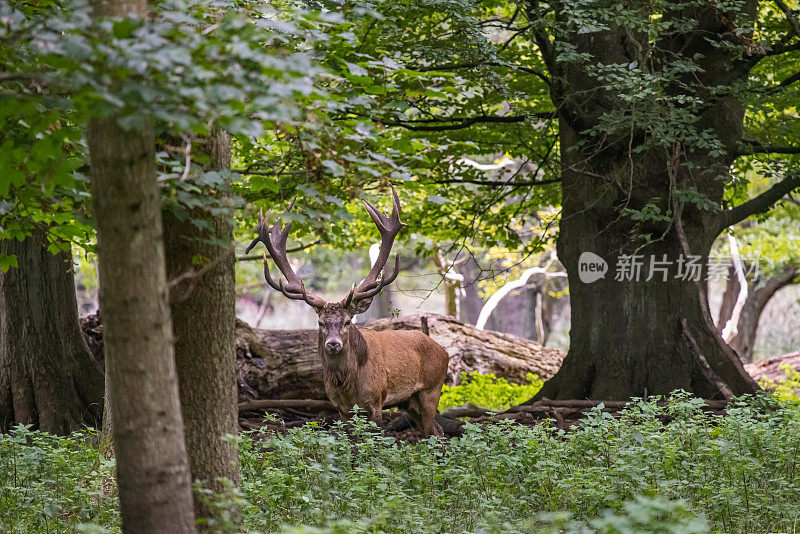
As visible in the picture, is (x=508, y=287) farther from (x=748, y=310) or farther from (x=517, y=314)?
(x=748, y=310)

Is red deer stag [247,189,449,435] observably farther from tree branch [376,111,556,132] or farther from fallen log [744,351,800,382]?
fallen log [744,351,800,382]

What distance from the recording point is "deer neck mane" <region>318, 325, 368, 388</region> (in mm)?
8484

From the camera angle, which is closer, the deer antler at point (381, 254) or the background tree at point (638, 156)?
the deer antler at point (381, 254)

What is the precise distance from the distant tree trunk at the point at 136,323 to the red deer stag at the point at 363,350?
463 cm

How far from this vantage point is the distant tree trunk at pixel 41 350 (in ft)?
29.7

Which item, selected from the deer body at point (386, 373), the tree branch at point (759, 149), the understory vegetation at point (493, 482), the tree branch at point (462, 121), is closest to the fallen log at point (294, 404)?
the deer body at point (386, 373)

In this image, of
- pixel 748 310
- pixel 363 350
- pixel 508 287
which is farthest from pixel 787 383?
pixel 363 350

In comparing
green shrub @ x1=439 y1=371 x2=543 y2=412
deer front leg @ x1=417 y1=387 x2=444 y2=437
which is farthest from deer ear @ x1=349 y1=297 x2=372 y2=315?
green shrub @ x1=439 y1=371 x2=543 y2=412

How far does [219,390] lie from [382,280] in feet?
13.8

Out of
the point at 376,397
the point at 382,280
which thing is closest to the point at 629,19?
the point at 382,280

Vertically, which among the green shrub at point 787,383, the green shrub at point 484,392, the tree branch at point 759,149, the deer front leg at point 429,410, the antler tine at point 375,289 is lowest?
the green shrub at point 787,383

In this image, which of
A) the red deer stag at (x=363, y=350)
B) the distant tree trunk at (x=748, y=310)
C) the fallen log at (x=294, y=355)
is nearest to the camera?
the red deer stag at (x=363, y=350)

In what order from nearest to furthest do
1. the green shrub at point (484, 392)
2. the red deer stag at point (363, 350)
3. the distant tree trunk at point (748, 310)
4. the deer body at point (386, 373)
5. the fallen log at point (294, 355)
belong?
the red deer stag at point (363, 350) < the deer body at point (386, 373) < the fallen log at point (294, 355) < the green shrub at point (484, 392) < the distant tree trunk at point (748, 310)

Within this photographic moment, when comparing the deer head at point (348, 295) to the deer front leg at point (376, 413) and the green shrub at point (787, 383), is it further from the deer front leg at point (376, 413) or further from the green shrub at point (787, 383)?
the green shrub at point (787, 383)
